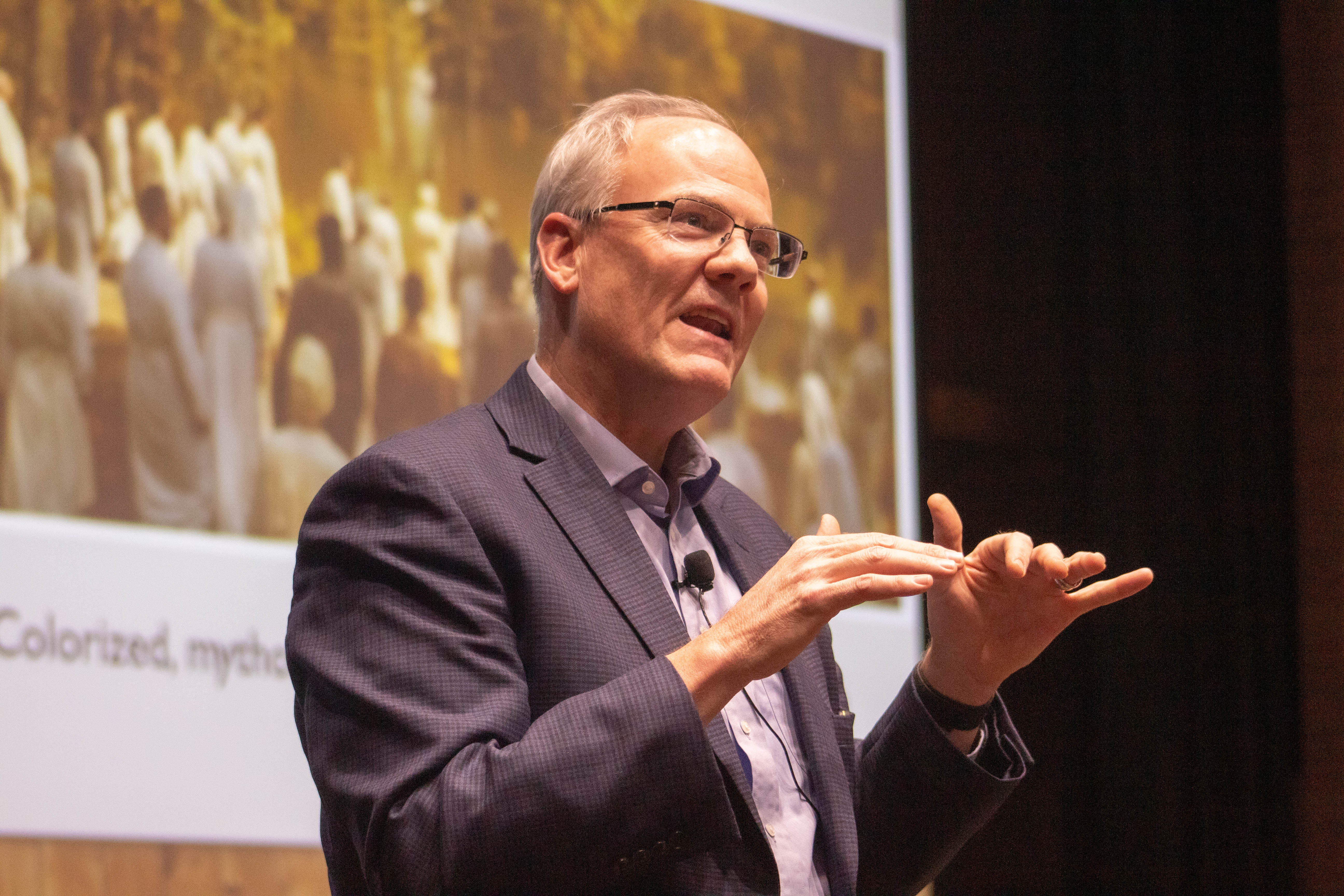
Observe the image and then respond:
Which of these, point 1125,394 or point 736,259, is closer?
point 736,259

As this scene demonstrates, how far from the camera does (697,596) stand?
80.0 inches

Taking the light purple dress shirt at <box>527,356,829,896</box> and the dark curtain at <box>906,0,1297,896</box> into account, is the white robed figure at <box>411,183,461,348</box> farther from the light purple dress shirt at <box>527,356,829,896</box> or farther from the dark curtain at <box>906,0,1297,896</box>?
the dark curtain at <box>906,0,1297,896</box>

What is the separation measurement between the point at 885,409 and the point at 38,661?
2.60 metres

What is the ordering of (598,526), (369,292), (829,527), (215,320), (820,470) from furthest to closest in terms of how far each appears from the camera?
(820,470) → (369,292) → (215,320) → (598,526) → (829,527)

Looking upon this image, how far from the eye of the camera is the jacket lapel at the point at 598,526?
1.81 m

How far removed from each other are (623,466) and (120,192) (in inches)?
66.6

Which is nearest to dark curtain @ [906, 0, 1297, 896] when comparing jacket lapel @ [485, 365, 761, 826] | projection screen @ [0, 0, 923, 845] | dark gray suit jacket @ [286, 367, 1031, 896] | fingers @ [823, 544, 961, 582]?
projection screen @ [0, 0, 923, 845]

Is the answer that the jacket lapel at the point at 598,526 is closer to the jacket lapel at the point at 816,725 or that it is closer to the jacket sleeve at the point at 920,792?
the jacket lapel at the point at 816,725

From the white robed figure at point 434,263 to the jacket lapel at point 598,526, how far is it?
1.57m

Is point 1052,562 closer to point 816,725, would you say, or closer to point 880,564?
point 880,564

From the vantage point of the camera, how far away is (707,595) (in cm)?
207

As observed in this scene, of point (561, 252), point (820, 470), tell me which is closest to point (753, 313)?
point (561, 252)

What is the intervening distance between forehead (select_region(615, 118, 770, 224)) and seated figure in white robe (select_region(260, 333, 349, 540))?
4.64ft

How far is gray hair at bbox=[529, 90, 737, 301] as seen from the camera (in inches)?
88.3
